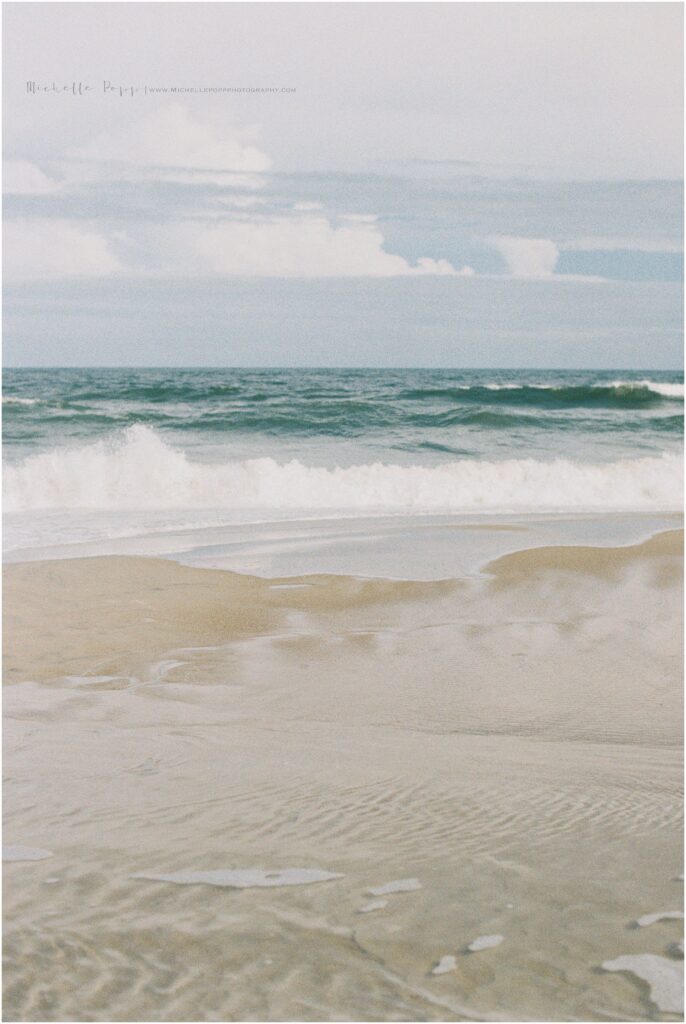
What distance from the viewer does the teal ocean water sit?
10148 mm

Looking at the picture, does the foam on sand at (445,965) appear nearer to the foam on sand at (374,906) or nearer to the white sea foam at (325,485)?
the foam on sand at (374,906)

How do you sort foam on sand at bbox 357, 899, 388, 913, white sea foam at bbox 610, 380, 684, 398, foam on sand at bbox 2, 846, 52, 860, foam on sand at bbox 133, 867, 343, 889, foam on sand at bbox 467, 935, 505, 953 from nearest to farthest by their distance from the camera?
foam on sand at bbox 467, 935, 505, 953 < foam on sand at bbox 357, 899, 388, 913 < foam on sand at bbox 133, 867, 343, 889 < foam on sand at bbox 2, 846, 52, 860 < white sea foam at bbox 610, 380, 684, 398

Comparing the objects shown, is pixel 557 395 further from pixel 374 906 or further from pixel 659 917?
pixel 374 906

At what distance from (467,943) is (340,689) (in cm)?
186

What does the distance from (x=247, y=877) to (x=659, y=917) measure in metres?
0.96

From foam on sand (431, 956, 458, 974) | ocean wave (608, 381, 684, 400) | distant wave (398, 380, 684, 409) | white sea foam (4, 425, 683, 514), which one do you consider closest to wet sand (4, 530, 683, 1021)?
foam on sand (431, 956, 458, 974)

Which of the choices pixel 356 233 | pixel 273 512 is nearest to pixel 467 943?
pixel 273 512

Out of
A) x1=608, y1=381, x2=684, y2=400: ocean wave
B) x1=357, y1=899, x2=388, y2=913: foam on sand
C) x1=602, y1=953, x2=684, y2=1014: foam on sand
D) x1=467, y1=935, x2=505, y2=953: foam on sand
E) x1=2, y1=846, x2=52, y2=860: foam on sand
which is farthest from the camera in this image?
x1=608, y1=381, x2=684, y2=400: ocean wave

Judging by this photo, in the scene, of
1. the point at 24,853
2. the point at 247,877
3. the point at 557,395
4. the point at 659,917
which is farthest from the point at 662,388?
the point at 24,853

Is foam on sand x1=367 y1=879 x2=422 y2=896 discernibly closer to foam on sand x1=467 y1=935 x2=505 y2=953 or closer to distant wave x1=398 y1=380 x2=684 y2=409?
foam on sand x1=467 y1=935 x2=505 y2=953

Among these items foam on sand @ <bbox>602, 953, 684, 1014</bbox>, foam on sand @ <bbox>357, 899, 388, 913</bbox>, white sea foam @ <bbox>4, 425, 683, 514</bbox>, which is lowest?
foam on sand @ <bbox>602, 953, 684, 1014</bbox>

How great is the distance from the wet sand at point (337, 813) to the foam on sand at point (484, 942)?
0.04 feet

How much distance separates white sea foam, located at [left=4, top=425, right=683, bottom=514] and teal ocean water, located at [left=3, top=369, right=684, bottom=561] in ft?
0.11

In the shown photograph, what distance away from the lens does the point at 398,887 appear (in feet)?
6.91
